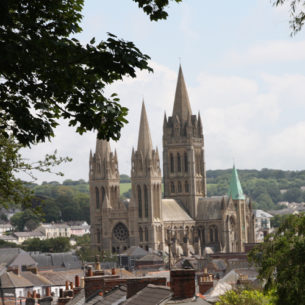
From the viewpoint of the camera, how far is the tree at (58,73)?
12.6 metres

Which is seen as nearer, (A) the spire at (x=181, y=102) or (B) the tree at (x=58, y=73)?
(B) the tree at (x=58, y=73)

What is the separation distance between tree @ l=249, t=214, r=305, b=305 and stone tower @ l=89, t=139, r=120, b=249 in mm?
112328

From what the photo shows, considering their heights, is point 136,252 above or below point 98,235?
below

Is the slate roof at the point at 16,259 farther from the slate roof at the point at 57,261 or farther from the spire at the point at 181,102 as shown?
the spire at the point at 181,102

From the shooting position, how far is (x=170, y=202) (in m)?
152

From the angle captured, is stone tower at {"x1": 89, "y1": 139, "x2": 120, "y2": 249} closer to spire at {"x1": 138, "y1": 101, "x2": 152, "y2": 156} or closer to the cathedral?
the cathedral

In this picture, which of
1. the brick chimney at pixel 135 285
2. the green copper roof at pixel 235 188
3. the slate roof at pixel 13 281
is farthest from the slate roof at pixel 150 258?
the brick chimney at pixel 135 285

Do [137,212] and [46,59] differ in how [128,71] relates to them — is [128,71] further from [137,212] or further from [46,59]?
[137,212]

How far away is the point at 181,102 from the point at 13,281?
2872 inches

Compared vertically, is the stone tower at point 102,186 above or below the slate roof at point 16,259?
above

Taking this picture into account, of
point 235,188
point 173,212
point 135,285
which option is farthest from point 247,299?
point 235,188

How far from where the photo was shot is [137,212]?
143 m

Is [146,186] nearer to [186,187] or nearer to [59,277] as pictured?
[186,187]

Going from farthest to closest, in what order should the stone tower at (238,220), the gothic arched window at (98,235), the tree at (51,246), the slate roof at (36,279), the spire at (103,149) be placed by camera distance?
1. the tree at (51,246)
2. the stone tower at (238,220)
3. the gothic arched window at (98,235)
4. the spire at (103,149)
5. the slate roof at (36,279)
